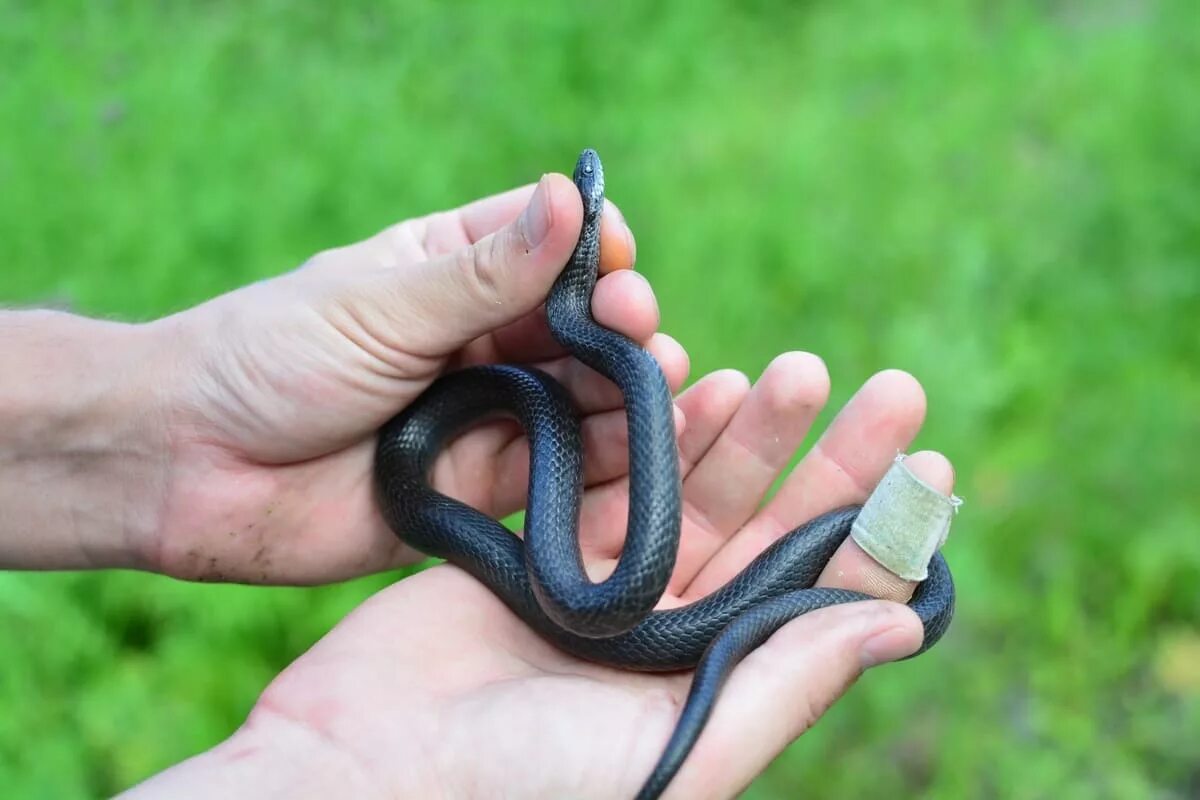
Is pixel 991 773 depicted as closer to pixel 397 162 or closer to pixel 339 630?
pixel 339 630

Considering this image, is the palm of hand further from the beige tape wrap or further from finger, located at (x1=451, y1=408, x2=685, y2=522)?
finger, located at (x1=451, y1=408, x2=685, y2=522)

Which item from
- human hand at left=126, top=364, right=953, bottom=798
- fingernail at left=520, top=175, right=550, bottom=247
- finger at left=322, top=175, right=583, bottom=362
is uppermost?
fingernail at left=520, top=175, right=550, bottom=247

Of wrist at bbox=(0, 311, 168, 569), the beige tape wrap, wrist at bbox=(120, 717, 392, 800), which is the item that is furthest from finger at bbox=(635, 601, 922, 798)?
wrist at bbox=(0, 311, 168, 569)

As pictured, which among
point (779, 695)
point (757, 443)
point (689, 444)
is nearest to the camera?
point (779, 695)

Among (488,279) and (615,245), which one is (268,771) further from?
(615,245)

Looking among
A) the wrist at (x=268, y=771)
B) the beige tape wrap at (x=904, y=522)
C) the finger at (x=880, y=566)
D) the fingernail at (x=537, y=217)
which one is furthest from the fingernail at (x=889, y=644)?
the fingernail at (x=537, y=217)

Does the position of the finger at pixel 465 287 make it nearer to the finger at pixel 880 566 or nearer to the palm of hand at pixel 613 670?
the palm of hand at pixel 613 670

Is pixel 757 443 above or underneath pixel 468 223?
underneath

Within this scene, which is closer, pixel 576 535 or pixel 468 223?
pixel 576 535

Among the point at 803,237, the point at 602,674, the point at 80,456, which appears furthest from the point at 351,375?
the point at 803,237
